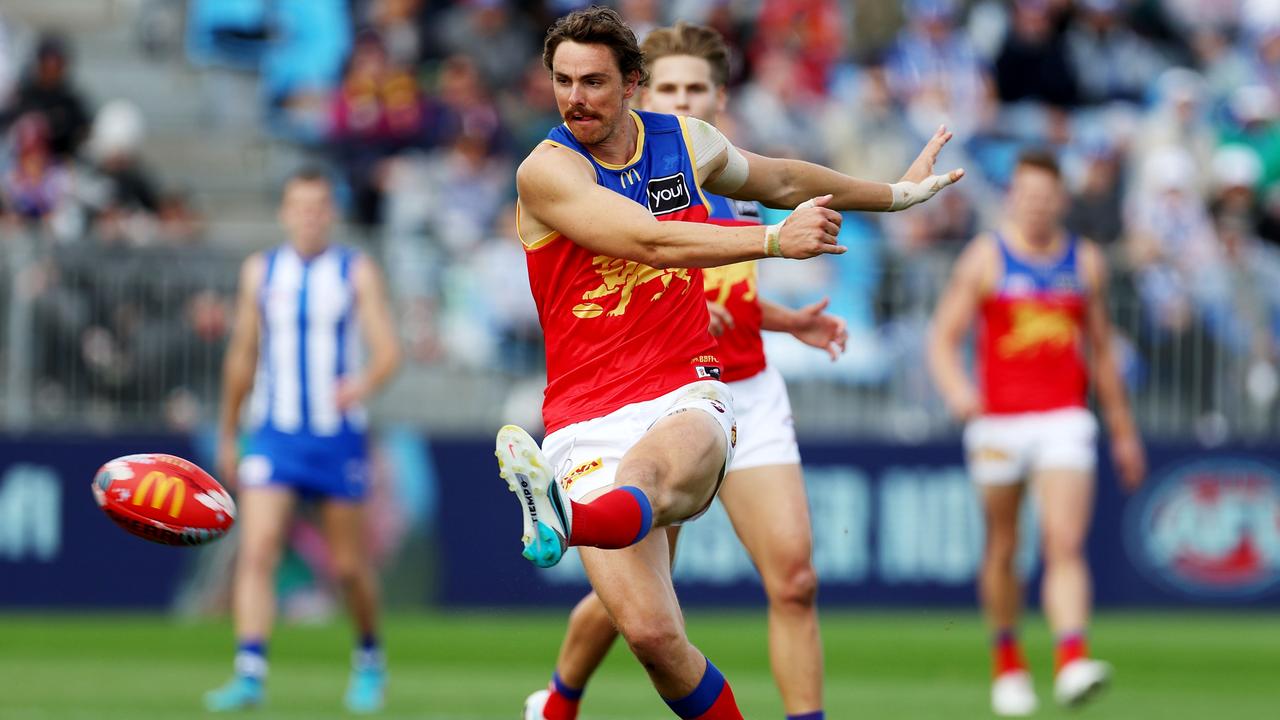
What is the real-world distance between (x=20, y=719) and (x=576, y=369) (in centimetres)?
431

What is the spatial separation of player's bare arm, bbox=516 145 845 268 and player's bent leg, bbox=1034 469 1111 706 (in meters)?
4.70

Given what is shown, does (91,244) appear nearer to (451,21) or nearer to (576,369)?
(451,21)

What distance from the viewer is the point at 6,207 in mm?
17328

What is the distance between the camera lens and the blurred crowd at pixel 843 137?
1728 centimetres

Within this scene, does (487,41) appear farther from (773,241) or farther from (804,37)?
(773,241)

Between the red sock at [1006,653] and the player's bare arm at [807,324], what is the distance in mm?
3554

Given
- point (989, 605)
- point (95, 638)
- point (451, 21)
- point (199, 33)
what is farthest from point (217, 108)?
point (989, 605)

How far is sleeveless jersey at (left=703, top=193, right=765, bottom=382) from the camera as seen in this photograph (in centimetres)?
827

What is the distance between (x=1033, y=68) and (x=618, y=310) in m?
16.2

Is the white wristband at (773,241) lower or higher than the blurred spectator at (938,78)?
lower

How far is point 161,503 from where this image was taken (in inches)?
280

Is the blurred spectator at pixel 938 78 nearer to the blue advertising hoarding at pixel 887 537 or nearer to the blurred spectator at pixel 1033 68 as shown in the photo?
the blurred spectator at pixel 1033 68

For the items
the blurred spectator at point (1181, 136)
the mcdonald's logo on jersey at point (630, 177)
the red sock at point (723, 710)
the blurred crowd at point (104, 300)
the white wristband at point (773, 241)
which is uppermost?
the blurred spectator at point (1181, 136)

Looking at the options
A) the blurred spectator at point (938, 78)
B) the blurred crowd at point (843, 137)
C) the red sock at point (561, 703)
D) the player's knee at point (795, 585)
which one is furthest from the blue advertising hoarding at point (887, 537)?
the player's knee at point (795, 585)
